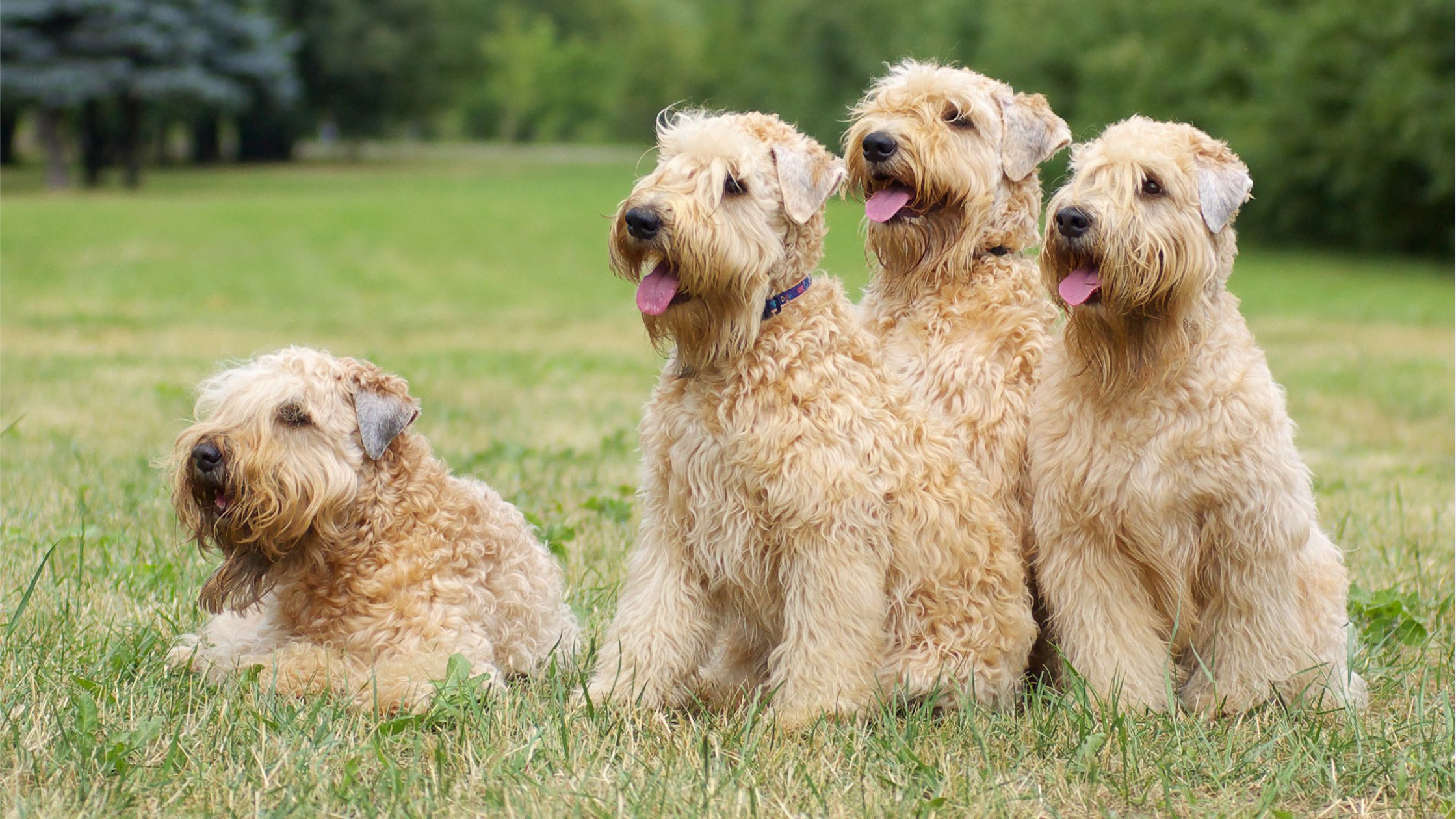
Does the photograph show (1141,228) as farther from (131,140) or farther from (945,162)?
(131,140)

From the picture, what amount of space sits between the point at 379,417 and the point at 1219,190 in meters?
2.71

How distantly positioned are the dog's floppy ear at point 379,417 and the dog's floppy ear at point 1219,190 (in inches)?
101

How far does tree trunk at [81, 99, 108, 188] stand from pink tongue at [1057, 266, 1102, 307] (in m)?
46.5

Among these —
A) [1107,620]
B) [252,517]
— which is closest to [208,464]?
[252,517]

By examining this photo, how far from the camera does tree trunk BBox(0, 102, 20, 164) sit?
166 ft

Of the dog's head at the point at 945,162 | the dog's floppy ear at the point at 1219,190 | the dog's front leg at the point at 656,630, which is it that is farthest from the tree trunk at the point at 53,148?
the dog's floppy ear at the point at 1219,190

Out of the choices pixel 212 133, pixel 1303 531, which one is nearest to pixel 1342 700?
pixel 1303 531

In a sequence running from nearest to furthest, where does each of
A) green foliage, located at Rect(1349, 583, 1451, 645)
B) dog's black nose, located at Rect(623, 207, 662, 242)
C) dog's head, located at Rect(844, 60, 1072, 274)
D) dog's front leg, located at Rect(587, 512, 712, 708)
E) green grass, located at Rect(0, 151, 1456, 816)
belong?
green grass, located at Rect(0, 151, 1456, 816), dog's black nose, located at Rect(623, 207, 662, 242), dog's front leg, located at Rect(587, 512, 712, 708), dog's head, located at Rect(844, 60, 1072, 274), green foliage, located at Rect(1349, 583, 1451, 645)

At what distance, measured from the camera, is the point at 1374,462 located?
29.8 feet

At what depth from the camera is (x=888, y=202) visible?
458 centimetres

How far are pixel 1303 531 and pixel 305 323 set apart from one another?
563 inches

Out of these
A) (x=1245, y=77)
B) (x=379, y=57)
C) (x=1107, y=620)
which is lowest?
(x=1107, y=620)

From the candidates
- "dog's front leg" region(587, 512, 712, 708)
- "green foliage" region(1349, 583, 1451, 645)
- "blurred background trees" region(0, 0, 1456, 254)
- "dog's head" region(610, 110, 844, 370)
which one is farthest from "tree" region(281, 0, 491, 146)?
"dog's front leg" region(587, 512, 712, 708)

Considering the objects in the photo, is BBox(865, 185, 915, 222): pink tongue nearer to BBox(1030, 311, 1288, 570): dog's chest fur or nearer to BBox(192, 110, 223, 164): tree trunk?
BBox(1030, 311, 1288, 570): dog's chest fur
